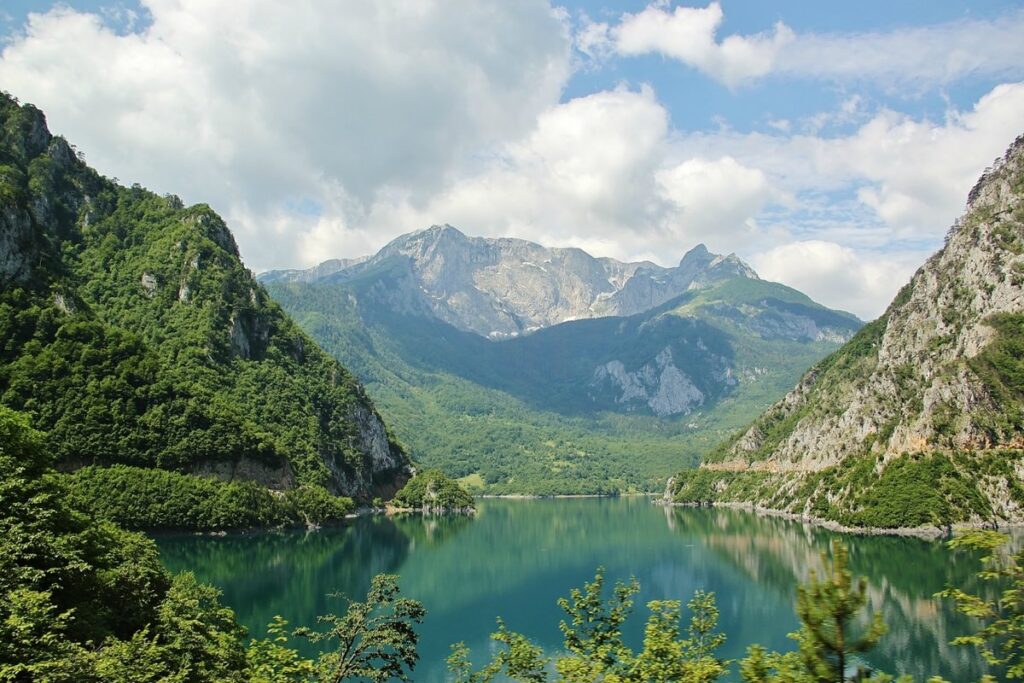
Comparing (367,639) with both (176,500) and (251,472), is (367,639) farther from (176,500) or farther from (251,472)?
(251,472)

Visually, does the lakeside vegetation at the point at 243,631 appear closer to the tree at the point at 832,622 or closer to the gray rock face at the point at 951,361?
the tree at the point at 832,622

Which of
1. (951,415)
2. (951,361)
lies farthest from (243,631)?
(951,361)

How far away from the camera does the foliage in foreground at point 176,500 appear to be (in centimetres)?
11775

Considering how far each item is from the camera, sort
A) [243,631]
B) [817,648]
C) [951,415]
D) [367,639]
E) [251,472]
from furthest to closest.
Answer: [251,472] < [951,415] < [243,631] < [367,639] < [817,648]

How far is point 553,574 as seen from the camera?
11619 cm

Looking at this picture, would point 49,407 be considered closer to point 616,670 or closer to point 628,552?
point 628,552

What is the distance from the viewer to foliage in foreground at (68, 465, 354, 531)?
11775 cm

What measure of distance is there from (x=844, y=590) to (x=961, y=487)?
151239 mm

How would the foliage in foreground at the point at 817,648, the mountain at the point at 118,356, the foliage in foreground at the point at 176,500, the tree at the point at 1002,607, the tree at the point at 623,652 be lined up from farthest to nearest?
1. the mountain at the point at 118,356
2. the foliage in foreground at the point at 176,500
3. the tree at the point at 623,652
4. the tree at the point at 1002,607
5. the foliage in foreground at the point at 817,648

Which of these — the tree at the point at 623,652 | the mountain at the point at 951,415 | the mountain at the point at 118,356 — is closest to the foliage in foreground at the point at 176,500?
the mountain at the point at 118,356

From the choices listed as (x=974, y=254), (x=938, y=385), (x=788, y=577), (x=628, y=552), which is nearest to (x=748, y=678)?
(x=788, y=577)

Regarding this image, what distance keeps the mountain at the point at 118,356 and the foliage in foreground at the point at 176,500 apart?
6.36 meters

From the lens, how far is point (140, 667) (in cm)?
2152

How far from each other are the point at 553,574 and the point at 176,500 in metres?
64.4
